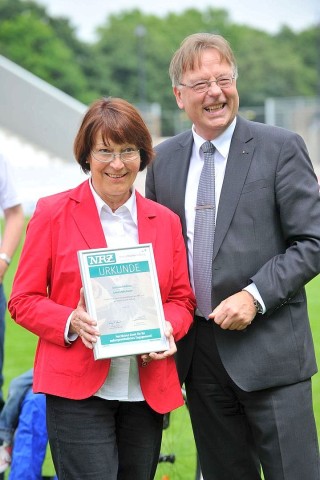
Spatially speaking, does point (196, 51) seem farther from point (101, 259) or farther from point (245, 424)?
point (245, 424)

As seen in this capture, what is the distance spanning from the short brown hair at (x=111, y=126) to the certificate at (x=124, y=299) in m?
0.42

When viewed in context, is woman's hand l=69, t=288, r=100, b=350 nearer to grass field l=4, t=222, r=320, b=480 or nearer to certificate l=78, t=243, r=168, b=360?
certificate l=78, t=243, r=168, b=360

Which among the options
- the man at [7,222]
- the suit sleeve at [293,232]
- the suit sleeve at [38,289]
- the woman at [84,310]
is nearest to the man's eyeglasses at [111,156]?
the woman at [84,310]

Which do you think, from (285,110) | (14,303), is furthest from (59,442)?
Result: (285,110)

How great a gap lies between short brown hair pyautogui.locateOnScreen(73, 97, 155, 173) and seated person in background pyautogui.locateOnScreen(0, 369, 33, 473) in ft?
6.00

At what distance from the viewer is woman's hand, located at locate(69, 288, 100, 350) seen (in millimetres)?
2975

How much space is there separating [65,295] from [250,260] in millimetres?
766

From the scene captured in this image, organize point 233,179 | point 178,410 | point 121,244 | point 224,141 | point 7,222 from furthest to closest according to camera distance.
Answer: point 7,222, point 178,410, point 224,141, point 233,179, point 121,244

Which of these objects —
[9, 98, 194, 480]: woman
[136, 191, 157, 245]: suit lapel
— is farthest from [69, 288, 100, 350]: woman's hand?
[136, 191, 157, 245]: suit lapel

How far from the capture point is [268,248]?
342 centimetres

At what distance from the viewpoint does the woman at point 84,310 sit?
10.3 feet

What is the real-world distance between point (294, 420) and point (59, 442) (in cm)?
96

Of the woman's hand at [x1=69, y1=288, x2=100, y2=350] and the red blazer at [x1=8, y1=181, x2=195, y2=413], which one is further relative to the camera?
the red blazer at [x1=8, y1=181, x2=195, y2=413]

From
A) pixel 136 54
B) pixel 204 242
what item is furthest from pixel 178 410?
pixel 136 54
